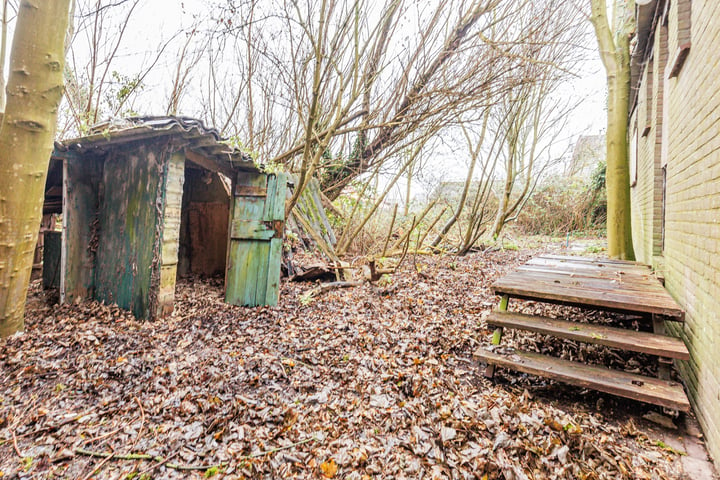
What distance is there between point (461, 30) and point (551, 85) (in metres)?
5.48

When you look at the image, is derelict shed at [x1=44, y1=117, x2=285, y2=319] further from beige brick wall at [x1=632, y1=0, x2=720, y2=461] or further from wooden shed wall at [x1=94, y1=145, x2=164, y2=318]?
beige brick wall at [x1=632, y1=0, x2=720, y2=461]

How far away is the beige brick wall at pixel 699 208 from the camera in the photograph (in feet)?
6.75

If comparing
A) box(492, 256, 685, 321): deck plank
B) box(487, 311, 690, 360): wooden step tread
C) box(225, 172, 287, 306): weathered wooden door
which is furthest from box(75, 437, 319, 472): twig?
box(225, 172, 287, 306): weathered wooden door

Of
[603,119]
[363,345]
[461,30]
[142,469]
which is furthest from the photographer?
[603,119]

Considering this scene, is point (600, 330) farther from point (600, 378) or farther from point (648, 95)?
point (648, 95)

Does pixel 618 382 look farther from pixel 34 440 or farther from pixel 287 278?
pixel 287 278

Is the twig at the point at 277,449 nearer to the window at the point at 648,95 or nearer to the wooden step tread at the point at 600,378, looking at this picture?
the wooden step tread at the point at 600,378

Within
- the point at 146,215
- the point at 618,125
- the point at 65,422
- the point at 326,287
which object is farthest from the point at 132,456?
the point at 618,125

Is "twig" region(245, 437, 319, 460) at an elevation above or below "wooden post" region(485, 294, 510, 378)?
below

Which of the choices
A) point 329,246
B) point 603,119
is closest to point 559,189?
point 603,119

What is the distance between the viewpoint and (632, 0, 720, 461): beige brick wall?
2059 mm

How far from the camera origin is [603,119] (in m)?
11.2

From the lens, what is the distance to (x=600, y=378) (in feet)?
7.88

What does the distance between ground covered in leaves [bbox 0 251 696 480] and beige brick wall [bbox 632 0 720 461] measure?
51 cm
